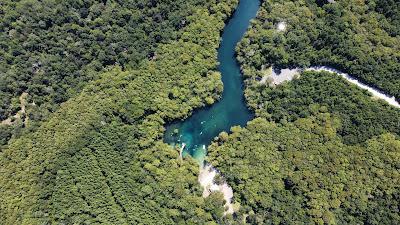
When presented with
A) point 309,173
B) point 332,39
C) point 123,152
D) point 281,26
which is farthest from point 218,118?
point 332,39

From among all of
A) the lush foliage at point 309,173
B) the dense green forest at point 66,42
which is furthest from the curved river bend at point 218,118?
the dense green forest at point 66,42

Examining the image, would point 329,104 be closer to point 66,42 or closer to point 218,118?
point 218,118

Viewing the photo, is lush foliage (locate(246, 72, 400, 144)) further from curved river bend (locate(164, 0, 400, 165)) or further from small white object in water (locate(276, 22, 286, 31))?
small white object in water (locate(276, 22, 286, 31))

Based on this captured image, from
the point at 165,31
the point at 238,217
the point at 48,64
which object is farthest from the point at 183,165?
the point at 48,64

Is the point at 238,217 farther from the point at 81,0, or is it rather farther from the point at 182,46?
the point at 81,0

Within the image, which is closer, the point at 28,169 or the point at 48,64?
the point at 28,169
